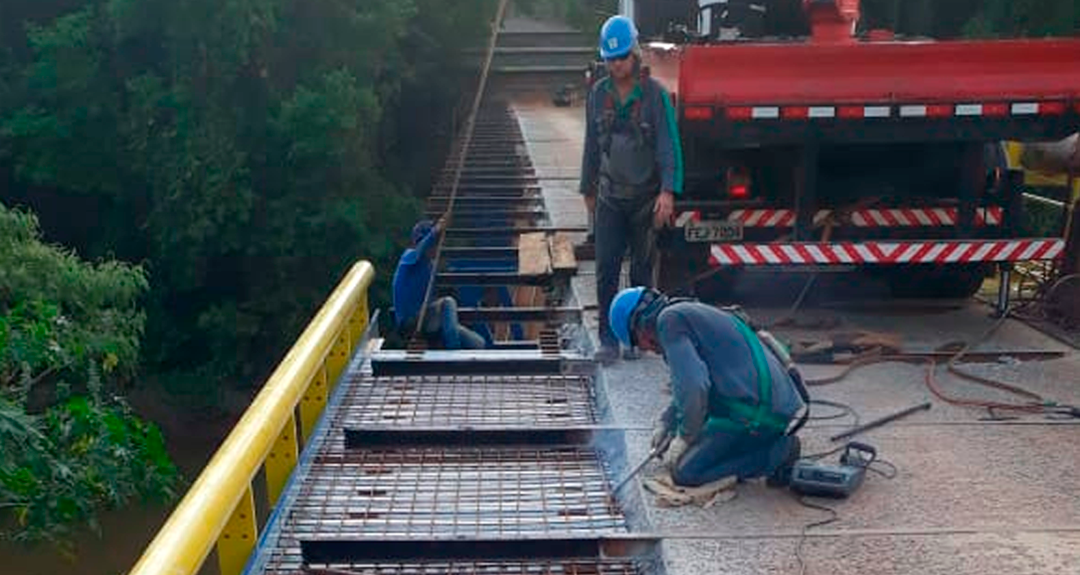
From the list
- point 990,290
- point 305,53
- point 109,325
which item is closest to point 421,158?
point 305,53

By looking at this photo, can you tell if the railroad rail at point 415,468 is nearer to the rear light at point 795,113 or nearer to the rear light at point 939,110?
the rear light at point 795,113

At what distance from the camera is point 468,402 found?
661 centimetres

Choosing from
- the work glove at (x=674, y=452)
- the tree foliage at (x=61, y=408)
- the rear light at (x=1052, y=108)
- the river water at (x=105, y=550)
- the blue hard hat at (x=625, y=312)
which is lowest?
the river water at (x=105, y=550)

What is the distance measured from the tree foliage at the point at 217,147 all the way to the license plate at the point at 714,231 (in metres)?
13.2

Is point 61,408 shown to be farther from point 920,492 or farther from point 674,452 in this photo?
point 920,492

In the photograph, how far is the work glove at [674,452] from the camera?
207 inches

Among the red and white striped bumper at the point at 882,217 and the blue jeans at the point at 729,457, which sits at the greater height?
the red and white striped bumper at the point at 882,217

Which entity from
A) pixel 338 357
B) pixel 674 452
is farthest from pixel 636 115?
pixel 338 357

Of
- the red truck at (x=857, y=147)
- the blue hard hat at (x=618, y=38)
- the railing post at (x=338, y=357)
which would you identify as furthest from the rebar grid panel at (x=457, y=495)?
the red truck at (x=857, y=147)

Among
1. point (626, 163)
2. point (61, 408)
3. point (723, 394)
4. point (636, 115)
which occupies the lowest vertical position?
point (61, 408)

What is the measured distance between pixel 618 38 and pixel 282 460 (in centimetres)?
313

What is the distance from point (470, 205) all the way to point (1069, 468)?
8.49m

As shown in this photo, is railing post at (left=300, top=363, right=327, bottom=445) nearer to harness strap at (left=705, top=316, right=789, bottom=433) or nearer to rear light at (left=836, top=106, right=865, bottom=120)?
harness strap at (left=705, top=316, right=789, bottom=433)

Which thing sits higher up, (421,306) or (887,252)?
(887,252)
